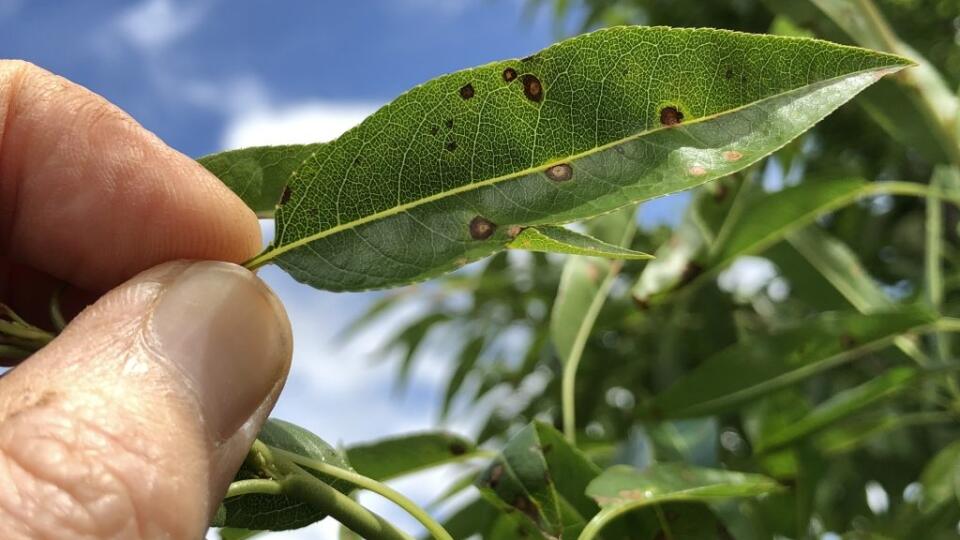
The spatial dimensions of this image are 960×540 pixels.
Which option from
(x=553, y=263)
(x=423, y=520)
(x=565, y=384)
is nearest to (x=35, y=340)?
(x=423, y=520)

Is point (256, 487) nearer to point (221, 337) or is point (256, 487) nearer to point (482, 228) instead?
point (221, 337)

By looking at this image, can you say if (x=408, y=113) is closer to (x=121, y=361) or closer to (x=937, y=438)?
(x=121, y=361)

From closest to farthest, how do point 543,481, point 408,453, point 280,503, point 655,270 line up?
point 280,503
point 543,481
point 408,453
point 655,270

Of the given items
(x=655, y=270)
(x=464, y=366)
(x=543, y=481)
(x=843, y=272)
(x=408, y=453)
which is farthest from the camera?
(x=464, y=366)

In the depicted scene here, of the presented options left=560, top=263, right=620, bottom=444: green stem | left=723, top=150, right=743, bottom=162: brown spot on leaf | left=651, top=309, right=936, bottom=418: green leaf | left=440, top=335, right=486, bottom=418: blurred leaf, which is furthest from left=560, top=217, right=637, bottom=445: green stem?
left=440, top=335, right=486, bottom=418: blurred leaf

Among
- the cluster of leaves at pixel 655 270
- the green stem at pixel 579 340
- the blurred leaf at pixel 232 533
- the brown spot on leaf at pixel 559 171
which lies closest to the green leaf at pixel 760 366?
the cluster of leaves at pixel 655 270

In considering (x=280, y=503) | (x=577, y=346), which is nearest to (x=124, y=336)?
(x=280, y=503)

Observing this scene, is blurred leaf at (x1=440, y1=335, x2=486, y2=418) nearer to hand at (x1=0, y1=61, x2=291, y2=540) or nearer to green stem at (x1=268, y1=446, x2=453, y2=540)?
hand at (x1=0, y1=61, x2=291, y2=540)
